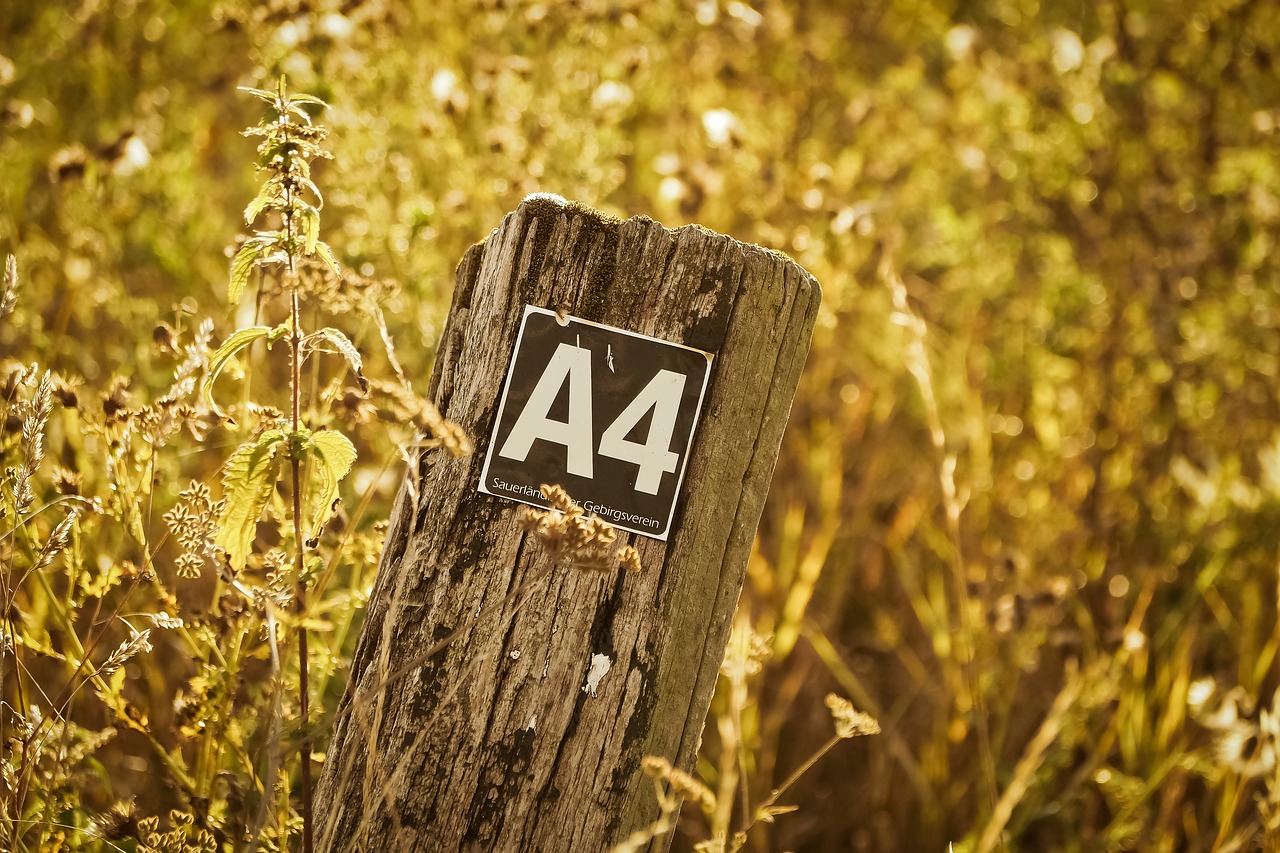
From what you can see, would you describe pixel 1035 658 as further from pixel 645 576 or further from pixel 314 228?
pixel 314 228

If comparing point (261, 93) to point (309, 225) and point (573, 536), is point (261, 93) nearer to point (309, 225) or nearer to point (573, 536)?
point (309, 225)

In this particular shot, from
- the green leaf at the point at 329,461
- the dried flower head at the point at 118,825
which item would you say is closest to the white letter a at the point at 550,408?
the green leaf at the point at 329,461

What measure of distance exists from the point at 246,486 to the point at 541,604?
0.42 m

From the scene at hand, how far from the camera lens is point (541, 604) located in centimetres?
119

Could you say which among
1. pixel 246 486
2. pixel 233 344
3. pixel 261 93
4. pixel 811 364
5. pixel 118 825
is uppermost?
pixel 811 364

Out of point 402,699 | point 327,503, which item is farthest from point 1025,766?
point 327,503

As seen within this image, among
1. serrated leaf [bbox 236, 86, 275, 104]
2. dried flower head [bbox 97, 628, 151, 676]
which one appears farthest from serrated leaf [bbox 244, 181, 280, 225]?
dried flower head [bbox 97, 628, 151, 676]

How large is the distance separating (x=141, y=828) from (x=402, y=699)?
1.27ft

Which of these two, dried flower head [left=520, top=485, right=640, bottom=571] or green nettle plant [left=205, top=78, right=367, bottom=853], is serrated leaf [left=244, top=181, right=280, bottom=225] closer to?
green nettle plant [left=205, top=78, right=367, bottom=853]

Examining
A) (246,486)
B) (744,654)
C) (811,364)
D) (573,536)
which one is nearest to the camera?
(573,536)

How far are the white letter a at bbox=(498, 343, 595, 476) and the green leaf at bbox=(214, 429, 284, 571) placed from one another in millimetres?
301

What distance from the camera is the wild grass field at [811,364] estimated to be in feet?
4.97

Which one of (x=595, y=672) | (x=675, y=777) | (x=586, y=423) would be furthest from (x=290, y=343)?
(x=675, y=777)

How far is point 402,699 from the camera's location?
3.87ft
